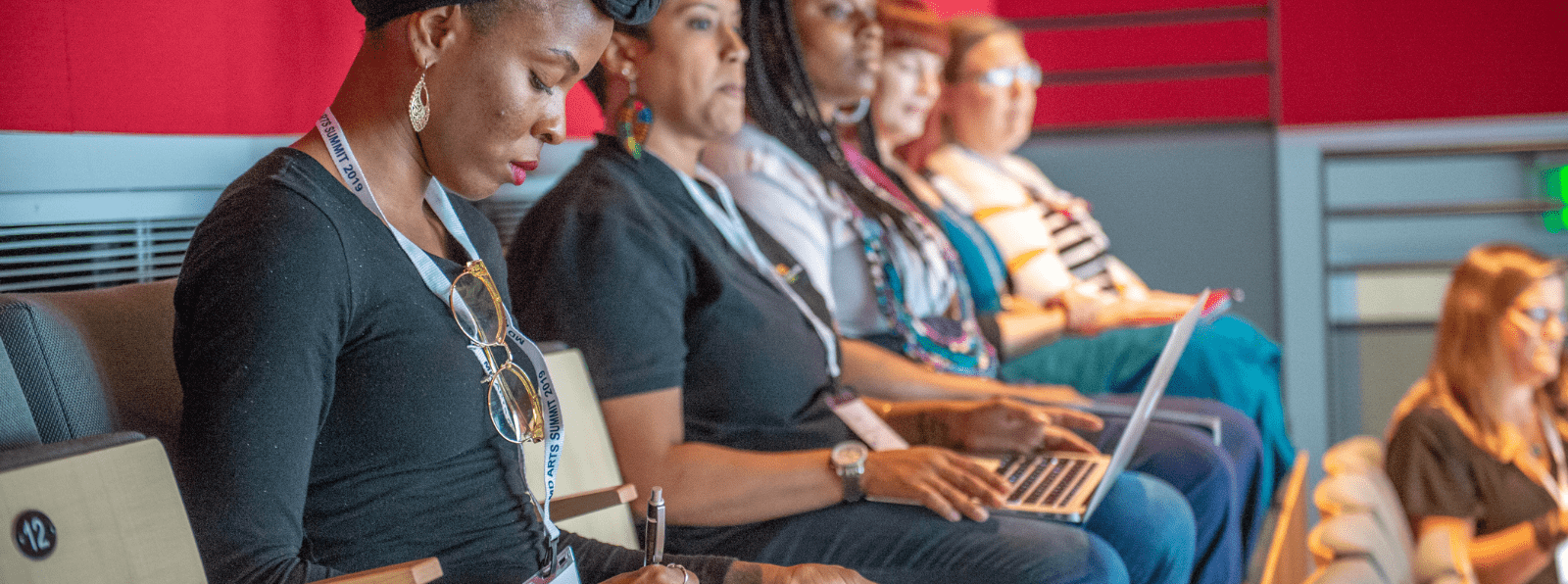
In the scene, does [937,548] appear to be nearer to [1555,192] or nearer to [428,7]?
[428,7]

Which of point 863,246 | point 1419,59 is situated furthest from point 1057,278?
point 1419,59

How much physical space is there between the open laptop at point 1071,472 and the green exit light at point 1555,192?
3570 millimetres

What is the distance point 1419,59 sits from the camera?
503 cm

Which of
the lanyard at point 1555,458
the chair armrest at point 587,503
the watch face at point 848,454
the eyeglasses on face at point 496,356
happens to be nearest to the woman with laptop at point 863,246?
the watch face at point 848,454

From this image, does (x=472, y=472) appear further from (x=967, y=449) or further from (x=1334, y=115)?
(x=1334, y=115)

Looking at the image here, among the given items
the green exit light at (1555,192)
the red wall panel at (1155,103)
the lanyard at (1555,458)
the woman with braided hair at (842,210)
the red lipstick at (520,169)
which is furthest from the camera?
the red wall panel at (1155,103)

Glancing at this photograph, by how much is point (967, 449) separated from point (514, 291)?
2.46 ft

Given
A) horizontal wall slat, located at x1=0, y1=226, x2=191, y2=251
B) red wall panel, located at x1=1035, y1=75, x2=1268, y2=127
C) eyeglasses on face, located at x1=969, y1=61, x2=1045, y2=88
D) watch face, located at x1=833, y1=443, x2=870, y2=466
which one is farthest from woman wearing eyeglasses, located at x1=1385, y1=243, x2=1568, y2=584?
horizontal wall slat, located at x1=0, y1=226, x2=191, y2=251

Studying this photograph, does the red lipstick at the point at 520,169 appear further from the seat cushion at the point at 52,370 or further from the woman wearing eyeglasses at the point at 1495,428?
the woman wearing eyeglasses at the point at 1495,428

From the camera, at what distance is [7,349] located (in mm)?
→ 1056

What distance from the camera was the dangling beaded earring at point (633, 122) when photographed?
5.86 feet

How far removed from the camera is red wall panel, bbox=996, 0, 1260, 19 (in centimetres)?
515

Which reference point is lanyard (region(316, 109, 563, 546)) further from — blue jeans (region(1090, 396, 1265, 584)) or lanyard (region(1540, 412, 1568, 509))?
lanyard (region(1540, 412, 1568, 509))

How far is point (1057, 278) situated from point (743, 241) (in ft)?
5.88
